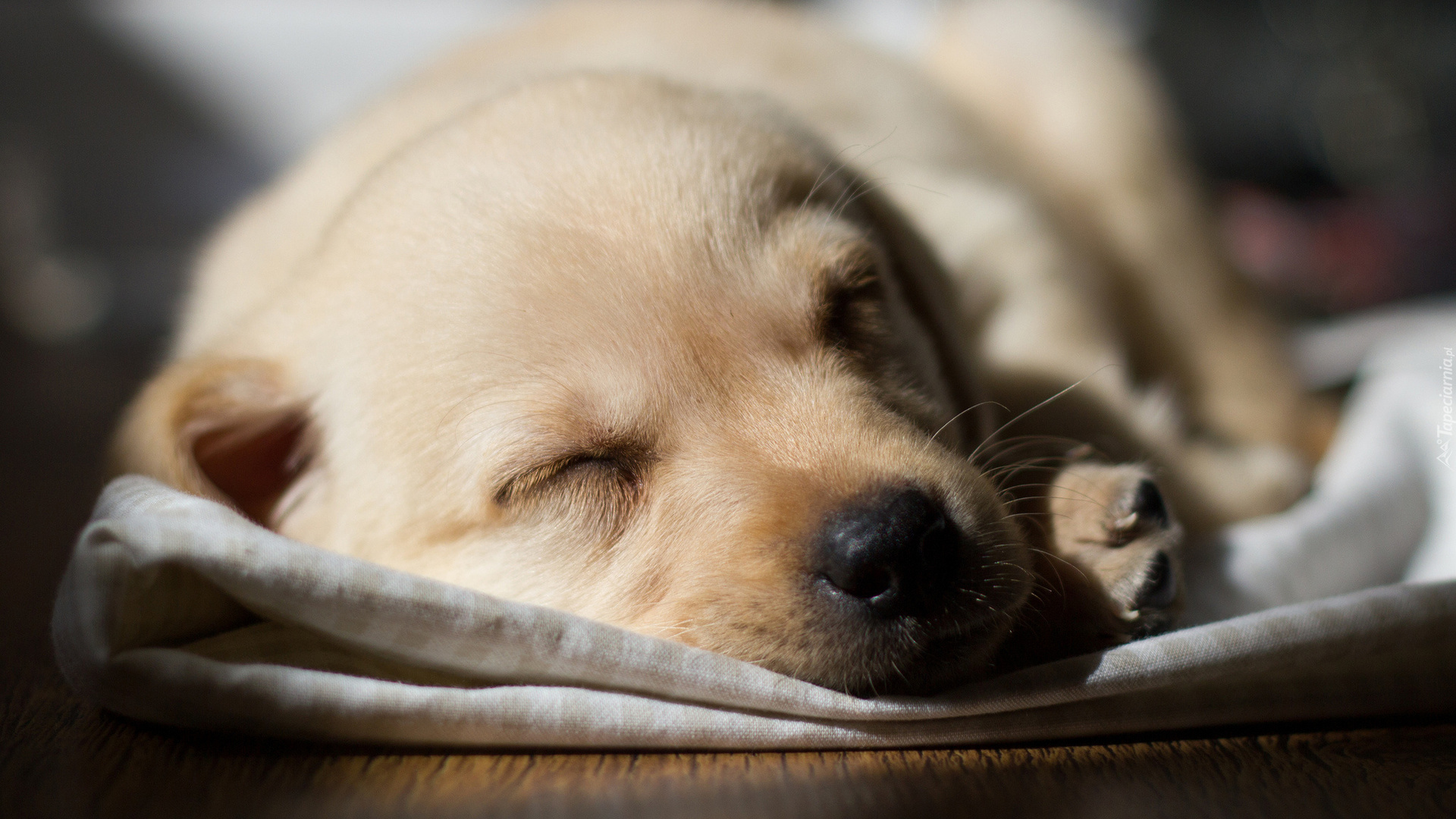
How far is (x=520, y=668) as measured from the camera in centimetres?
133

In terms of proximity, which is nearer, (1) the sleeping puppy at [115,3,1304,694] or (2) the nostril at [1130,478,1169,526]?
(1) the sleeping puppy at [115,3,1304,694]

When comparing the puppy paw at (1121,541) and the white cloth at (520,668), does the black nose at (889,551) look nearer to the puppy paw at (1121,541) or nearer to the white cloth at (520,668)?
the white cloth at (520,668)

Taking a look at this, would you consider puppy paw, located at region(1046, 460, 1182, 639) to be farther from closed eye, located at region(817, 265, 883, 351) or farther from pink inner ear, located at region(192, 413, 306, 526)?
pink inner ear, located at region(192, 413, 306, 526)

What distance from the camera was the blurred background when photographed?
5.78 meters

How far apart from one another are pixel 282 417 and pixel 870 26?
253 inches

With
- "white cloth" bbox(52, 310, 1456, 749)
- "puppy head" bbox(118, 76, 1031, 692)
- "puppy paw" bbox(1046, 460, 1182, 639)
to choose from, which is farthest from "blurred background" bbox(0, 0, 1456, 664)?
"white cloth" bbox(52, 310, 1456, 749)

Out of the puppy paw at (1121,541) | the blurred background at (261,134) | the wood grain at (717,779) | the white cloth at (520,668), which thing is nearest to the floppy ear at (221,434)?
the white cloth at (520,668)

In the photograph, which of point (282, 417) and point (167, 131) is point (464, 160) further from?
point (167, 131)

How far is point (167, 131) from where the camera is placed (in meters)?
7.18

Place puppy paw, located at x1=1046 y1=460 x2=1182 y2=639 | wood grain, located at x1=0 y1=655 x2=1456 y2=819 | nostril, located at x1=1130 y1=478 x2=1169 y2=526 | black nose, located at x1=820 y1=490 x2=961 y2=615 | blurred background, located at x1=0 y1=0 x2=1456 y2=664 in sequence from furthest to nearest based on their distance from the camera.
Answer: blurred background, located at x1=0 y1=0 x2=1456 y2=664 → nostril, located at x1=1130 y1=478 x2=1169 y2=526 → puppy paw, located at x1=1046 y1=460 x2=1182 y2=639 → black nose, located at x1=820 y1=490 x2=961 y2=615 → wood grain, located at x1=0 y1=655 x2=1456 y2=819

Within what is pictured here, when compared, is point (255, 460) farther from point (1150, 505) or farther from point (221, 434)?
point (1150, 505)

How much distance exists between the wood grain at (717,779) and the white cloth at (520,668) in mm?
31

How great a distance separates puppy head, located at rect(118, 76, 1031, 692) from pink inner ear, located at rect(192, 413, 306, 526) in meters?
0.01

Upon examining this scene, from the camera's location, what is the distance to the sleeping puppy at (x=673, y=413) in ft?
4.78
